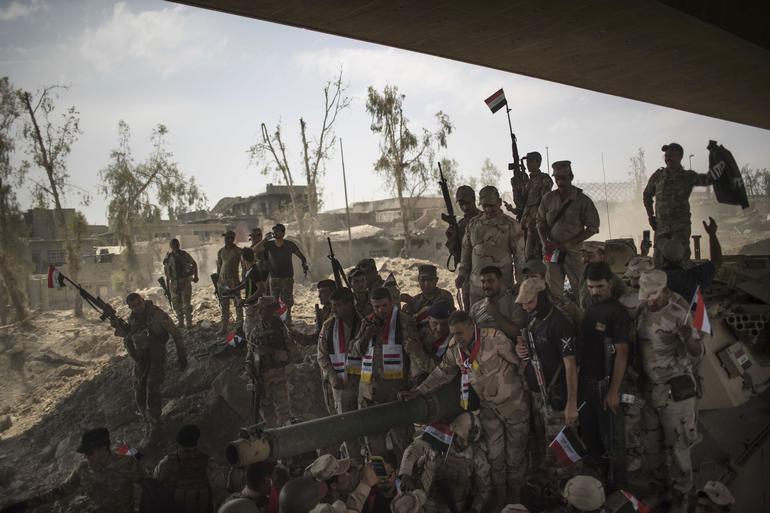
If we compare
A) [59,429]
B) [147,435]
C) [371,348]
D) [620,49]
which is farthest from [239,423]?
[620,49]

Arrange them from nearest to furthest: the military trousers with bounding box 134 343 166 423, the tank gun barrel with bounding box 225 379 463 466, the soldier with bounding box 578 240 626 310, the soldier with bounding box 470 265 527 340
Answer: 1. the tank gun barrel with bounding box 225 379 463 466
2. the soldier with bounding box 470 265 527 340
3. the soldier with bounding box 578 240 626 310
4. the military trousers with bounding box 134 343 166 423

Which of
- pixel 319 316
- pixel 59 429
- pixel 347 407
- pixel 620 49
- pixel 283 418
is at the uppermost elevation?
pixel 620 49

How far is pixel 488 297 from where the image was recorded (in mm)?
5852

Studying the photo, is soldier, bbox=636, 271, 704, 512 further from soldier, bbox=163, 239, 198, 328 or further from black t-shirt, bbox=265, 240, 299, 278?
soldier, bbox=163, 239, 198, 328

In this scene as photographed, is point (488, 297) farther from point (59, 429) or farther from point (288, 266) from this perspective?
point (59, 429)

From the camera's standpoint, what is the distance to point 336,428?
4.97 metres

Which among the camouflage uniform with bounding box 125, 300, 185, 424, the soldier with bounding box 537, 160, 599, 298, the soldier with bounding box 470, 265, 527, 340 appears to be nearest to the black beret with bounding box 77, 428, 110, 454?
the soldier with bounding box 470, 265, 527, 340

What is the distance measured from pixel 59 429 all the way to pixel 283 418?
703 centimetres

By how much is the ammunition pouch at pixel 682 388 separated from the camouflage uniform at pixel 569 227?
101 inches

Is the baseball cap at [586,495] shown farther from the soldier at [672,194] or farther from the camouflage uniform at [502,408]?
the soldier at [672,194]

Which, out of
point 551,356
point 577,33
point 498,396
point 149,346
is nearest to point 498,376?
point 498,396

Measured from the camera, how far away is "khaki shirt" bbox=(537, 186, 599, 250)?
7.63m

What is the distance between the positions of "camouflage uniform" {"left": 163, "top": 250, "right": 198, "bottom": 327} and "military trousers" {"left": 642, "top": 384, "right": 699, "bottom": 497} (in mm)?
11194

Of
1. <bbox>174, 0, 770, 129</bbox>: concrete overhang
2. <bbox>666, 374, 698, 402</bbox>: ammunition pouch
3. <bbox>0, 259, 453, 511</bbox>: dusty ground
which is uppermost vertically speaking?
<bbox>174, 0, 770, 129</bbox>: concrete overhang
